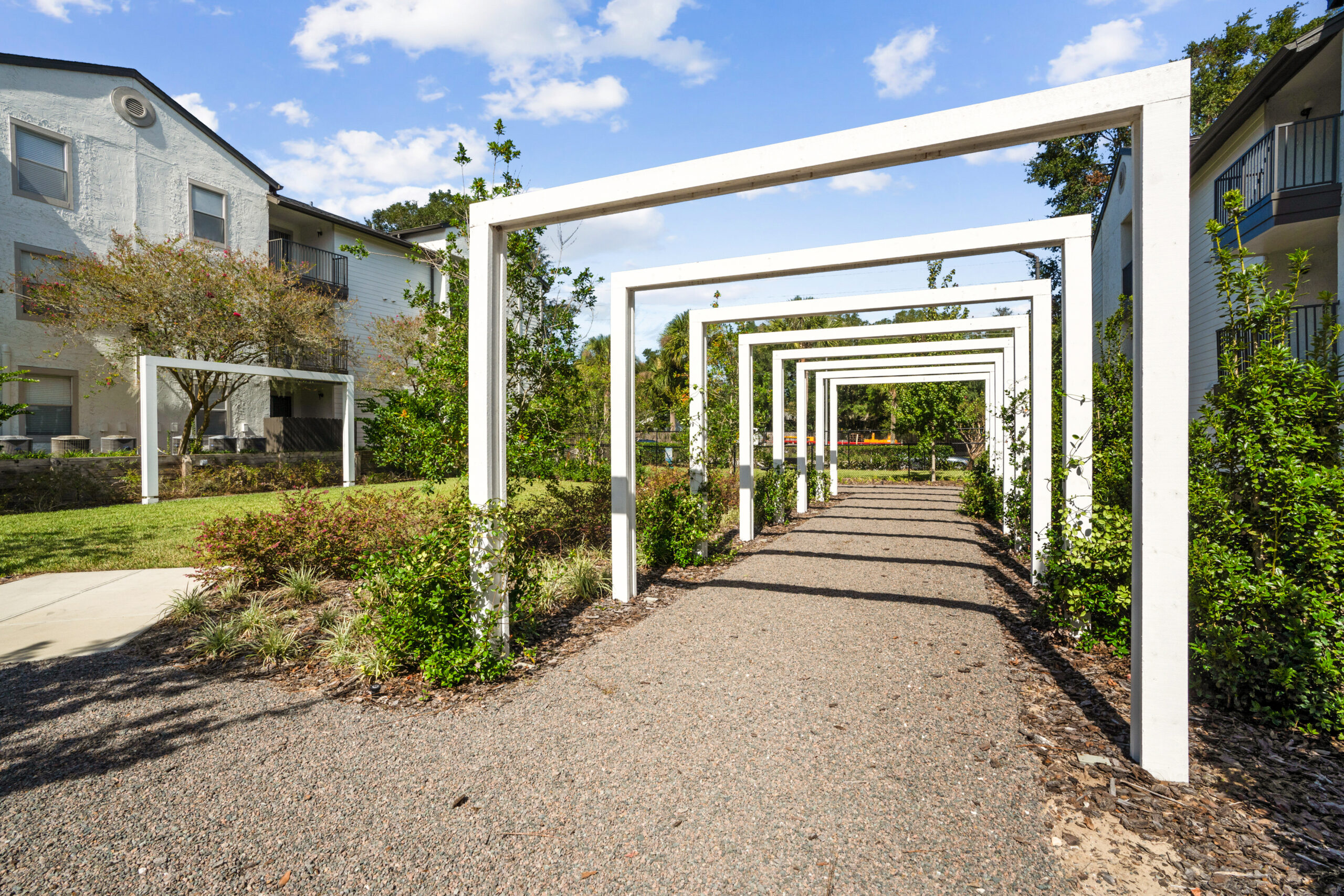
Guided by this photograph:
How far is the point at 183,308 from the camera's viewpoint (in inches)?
527

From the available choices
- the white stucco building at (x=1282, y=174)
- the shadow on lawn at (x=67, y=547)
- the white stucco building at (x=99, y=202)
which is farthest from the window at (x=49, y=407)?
the white stucco building at (x=1282, y=174)

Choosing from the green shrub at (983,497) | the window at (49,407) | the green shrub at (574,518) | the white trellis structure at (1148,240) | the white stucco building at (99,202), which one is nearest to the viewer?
the white trellis structure at (1148,240)

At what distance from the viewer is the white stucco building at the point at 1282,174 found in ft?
30.0

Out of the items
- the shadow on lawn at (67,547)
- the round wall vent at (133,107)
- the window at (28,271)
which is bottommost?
the shadow on lawn at (67,547)

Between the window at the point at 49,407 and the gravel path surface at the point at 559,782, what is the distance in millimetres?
13322

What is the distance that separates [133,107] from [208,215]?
263 centimetres

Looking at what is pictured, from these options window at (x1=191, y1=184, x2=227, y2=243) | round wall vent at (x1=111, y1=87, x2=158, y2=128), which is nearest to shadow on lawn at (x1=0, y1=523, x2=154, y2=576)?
window at (x1=191, y1=184, x2=227, y2=243)

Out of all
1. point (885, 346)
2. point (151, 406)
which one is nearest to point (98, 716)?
point (151, 406)

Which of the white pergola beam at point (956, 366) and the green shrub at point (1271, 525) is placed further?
the white pergola beam at point (956, 366)

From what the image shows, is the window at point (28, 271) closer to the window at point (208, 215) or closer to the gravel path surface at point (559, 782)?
the window at point (208, 215)

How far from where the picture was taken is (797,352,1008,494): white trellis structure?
38.0ft

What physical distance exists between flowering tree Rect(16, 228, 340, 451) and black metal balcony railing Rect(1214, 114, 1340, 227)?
1821cm

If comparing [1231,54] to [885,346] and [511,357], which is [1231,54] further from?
[511,357]

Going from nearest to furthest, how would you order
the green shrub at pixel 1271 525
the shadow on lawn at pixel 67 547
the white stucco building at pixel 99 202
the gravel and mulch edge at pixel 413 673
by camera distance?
the green shrub at pixel 1271 525 < the gravel and mulch edge at pixel 413 673 < the shadow on lawn at pixel 67 547 < the white stucco building at pixel 99 202
